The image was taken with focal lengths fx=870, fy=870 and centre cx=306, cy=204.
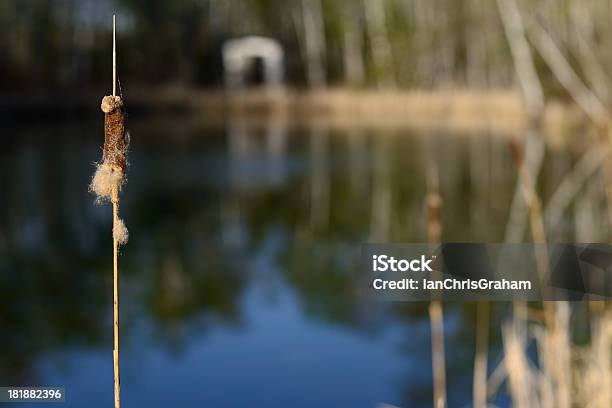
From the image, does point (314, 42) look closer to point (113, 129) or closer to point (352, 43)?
point (352, 43)

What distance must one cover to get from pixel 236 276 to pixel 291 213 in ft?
8.96

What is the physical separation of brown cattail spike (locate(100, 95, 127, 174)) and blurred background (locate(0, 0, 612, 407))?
0.14m

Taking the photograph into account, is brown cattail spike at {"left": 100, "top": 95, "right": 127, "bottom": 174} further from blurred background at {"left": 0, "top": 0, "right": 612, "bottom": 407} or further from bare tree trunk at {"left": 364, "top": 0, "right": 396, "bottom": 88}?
bare tree trunk at {"left": 364, "top": 0, "right": 396, "bottom": 88}

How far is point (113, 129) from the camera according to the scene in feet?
3.02

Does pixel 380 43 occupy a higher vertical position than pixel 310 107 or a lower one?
higher

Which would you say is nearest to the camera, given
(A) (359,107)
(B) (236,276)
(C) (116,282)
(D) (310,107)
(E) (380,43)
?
(C) (116,282)

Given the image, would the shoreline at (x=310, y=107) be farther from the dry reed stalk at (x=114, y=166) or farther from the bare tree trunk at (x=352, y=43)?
the dry reed stalk at (x=114, y=166)

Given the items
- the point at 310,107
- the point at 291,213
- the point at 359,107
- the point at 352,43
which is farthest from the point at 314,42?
the point at 291,213

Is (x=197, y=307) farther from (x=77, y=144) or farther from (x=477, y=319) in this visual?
(x=77, y=144)

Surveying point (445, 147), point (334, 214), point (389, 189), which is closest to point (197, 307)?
point (334, 214)

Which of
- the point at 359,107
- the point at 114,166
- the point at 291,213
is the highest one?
the point at 359,107

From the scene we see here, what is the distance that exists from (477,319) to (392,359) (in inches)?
29.3

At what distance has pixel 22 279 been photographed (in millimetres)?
6781

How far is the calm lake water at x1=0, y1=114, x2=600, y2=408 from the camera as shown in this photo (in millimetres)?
4852
